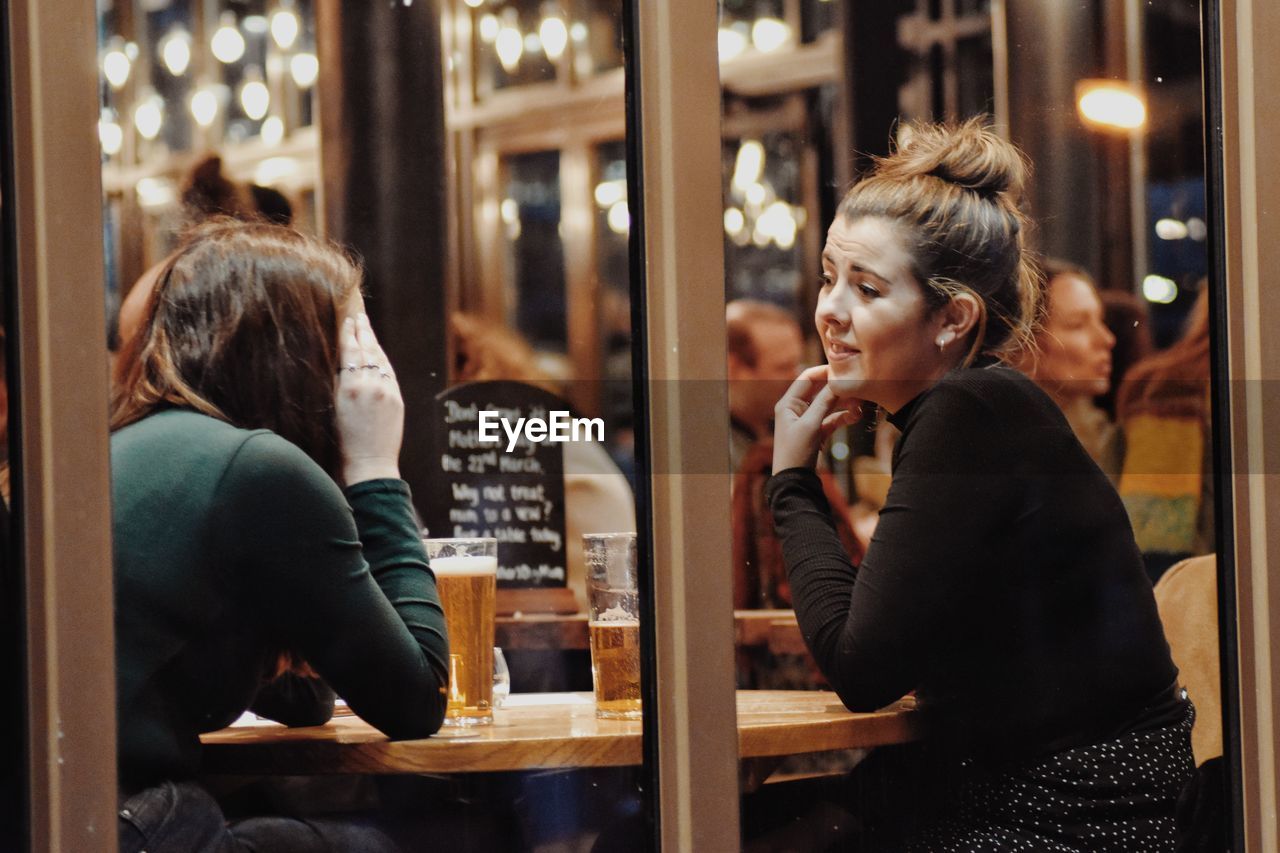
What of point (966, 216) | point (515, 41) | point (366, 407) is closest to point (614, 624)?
point (366, 407)

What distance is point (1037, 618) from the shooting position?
1.78 meters

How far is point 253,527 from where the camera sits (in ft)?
4.93

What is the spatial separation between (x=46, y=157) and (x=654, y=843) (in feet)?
3.38

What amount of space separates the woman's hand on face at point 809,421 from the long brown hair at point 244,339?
56 centimetres

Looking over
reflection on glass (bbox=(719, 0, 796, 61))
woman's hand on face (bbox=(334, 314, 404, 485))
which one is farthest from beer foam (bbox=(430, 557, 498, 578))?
reflection on glass (bbox=(719, 0, 796, 61))

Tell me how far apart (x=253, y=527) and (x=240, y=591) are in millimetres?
73

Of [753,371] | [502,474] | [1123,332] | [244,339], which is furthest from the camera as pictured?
[502,474]

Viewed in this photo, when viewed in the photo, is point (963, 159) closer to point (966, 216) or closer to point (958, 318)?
point (966, 216)

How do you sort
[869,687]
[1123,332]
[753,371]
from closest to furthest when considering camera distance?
[869,687], [753,371], [1123,332]

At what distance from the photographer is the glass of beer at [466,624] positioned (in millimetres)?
1718

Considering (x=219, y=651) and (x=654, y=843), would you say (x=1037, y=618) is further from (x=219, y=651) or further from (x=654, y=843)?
(x=219, y=651)

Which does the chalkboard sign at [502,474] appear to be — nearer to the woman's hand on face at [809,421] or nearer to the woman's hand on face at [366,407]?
the woman's hand on face at [366,407]

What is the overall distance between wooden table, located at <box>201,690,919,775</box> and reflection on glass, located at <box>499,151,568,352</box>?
70 centimetres

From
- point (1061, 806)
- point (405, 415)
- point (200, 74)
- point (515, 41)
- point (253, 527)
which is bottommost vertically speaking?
point (1061, 806)
